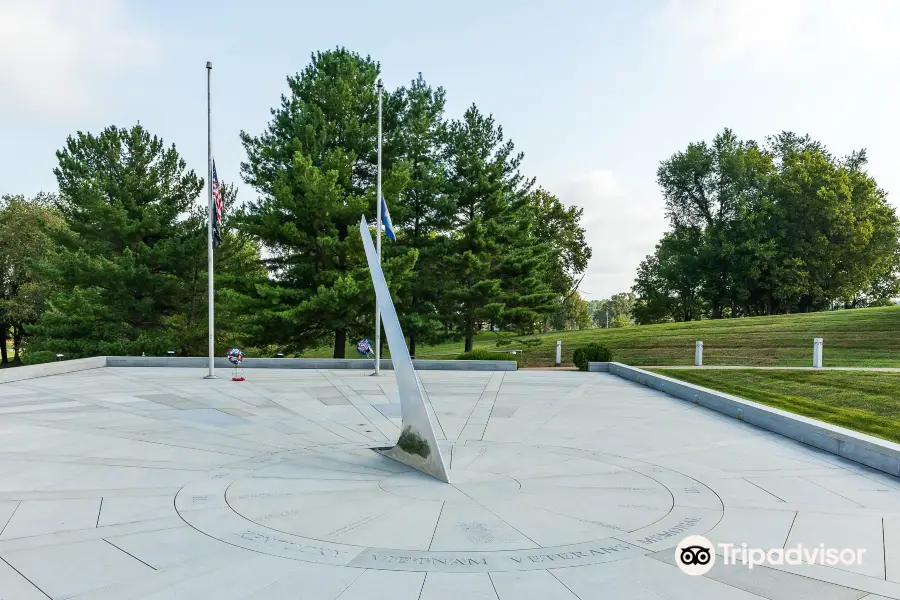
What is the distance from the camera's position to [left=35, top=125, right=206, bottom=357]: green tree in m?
28.0

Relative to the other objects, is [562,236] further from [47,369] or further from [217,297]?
[47,369]

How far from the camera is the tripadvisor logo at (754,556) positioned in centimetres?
493

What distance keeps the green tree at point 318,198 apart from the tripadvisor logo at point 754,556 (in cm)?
1982

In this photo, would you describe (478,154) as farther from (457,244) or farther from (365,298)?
(365,298)

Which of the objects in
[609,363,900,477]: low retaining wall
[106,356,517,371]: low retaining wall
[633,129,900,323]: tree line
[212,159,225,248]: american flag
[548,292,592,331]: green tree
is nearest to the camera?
[609,363,900,477]: low retaining wall

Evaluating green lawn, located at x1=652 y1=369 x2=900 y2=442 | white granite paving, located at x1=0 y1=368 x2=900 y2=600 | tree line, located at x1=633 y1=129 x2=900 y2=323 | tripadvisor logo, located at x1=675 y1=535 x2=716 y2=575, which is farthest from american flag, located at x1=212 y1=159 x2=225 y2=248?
tree line, located at x1=633 y1=129 x2=900 y2=323

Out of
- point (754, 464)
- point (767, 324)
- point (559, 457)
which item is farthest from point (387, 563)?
point (767, 324)

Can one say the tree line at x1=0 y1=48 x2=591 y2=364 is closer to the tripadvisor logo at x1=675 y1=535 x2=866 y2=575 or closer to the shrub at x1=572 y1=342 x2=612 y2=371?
the shrub at x1=572 y1=342 x2=612 y2=371

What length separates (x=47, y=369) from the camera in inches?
730

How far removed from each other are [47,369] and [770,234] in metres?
47.4

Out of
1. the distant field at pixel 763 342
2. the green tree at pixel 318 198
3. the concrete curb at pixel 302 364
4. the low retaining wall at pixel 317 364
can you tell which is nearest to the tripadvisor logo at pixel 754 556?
the concrete curb at pixel 302 364

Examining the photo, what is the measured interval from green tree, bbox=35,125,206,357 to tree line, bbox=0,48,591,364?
73 millimetres

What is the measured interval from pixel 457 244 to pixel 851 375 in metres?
18.4

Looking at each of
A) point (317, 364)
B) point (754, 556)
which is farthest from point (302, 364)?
point (754, 556)
